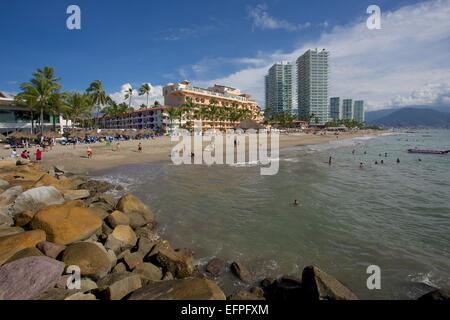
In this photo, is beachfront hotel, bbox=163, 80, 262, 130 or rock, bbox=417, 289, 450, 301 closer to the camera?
rock, bbox=417, 289, 450, 301

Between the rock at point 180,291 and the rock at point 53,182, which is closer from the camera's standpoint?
the rock at point 180,291

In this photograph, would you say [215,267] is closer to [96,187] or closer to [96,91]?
[96,187]

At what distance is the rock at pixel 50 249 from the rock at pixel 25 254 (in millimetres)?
233

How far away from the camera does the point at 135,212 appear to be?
994 cm

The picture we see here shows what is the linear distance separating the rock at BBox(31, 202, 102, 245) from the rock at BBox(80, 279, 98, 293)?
198cm

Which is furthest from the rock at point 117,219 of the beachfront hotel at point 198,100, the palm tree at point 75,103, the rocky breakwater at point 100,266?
the beachfront hotel at point 198,100

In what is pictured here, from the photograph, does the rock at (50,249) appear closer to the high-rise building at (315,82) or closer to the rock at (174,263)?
the rock at (174,263)

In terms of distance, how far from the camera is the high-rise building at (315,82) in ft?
572

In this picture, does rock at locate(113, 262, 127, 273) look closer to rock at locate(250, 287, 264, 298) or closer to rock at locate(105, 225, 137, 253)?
rock at locate(105, 225, 137, 253)

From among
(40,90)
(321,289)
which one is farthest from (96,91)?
(321,289)

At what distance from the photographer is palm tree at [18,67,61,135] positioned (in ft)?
135

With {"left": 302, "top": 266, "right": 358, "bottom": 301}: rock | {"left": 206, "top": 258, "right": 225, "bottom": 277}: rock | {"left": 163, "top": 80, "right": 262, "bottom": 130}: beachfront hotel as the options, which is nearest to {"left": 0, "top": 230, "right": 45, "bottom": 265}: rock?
{"left": 206, "top": 258, "right": 225, "bottom": 277}: rock
